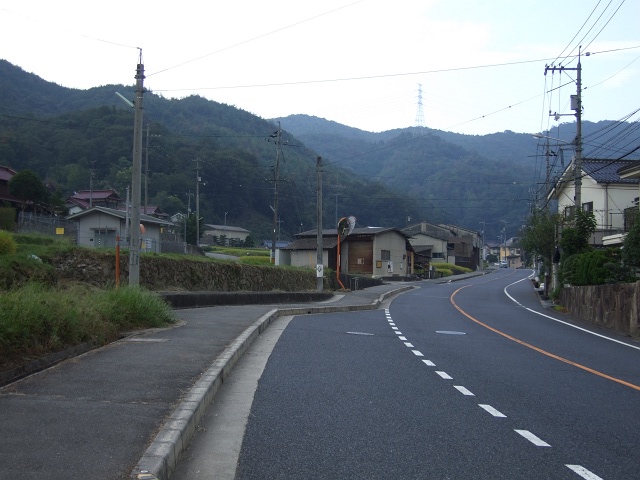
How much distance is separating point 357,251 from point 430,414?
64.3 m

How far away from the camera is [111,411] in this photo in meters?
6.50

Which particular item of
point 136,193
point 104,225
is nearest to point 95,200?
point 104,225

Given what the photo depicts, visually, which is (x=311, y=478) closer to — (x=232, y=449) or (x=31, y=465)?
(x=232, y=449)

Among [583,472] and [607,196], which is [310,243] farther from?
[583,472]

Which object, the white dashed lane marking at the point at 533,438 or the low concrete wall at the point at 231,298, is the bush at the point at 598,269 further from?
the white dashed lane marking at the point at 533,438

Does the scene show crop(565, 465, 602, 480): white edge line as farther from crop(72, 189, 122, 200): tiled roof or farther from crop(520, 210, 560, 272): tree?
crop(72, 189, 122, 200): tiled roof

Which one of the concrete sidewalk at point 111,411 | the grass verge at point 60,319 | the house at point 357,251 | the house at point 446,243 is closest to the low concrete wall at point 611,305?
the concrete sidewalk at point 111,411

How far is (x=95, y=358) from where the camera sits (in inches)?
379

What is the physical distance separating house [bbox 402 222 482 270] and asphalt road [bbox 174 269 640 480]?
87.9 meters

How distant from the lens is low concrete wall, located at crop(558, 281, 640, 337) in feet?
65.2

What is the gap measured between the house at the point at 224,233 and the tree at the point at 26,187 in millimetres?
42367

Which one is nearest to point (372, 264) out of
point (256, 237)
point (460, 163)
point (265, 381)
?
point (256, 237)

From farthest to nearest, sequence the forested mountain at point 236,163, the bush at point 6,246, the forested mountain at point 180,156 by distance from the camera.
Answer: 1. the forested mountain at point 236,163
2. the forested mountain at point 180,156
3. the bush at point 6,246

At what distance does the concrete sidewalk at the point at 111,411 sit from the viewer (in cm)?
491
